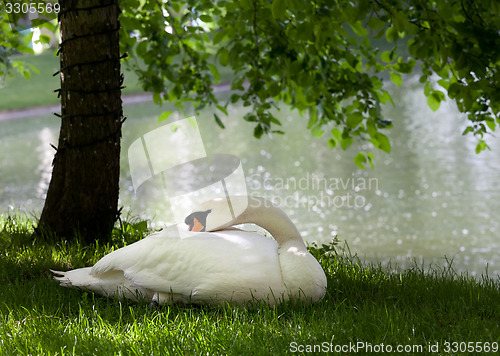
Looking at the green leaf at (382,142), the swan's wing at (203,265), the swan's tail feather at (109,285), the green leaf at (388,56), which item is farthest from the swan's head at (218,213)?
the green leaf at (388,56)

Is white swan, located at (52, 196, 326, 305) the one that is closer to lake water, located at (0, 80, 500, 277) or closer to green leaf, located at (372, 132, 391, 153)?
lake water, located at (0, 80, 500, 277)

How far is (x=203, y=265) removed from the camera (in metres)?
2.85

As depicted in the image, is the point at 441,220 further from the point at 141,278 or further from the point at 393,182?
the point at 141,278

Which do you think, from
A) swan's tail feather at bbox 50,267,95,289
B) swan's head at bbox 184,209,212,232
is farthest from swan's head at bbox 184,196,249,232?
swan's tail feather at bbox 50,267,95,289

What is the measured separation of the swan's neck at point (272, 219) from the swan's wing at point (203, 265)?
0.14 m

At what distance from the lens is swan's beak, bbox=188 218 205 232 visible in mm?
3266

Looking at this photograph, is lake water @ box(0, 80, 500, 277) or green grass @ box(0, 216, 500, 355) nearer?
green grass @ box(0, 216, 500, 355)

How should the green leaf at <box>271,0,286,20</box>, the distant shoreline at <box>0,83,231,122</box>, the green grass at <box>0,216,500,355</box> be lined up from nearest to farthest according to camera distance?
the green grass at <box>0,216,500,355</box> < the green leaf at <box>271,0,286,20</box> < the distant shoreline at <box>0,83,231,122</box>

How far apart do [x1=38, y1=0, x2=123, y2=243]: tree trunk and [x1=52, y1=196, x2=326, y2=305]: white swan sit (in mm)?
1038

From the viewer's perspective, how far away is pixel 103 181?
419 centimetres

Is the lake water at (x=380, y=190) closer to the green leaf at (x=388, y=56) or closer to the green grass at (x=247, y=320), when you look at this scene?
the green leaf at (x=388, y=56)

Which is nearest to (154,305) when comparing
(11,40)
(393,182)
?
(11,40)

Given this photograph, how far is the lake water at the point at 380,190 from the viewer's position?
26.7 feet

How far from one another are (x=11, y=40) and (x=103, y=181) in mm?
3189
